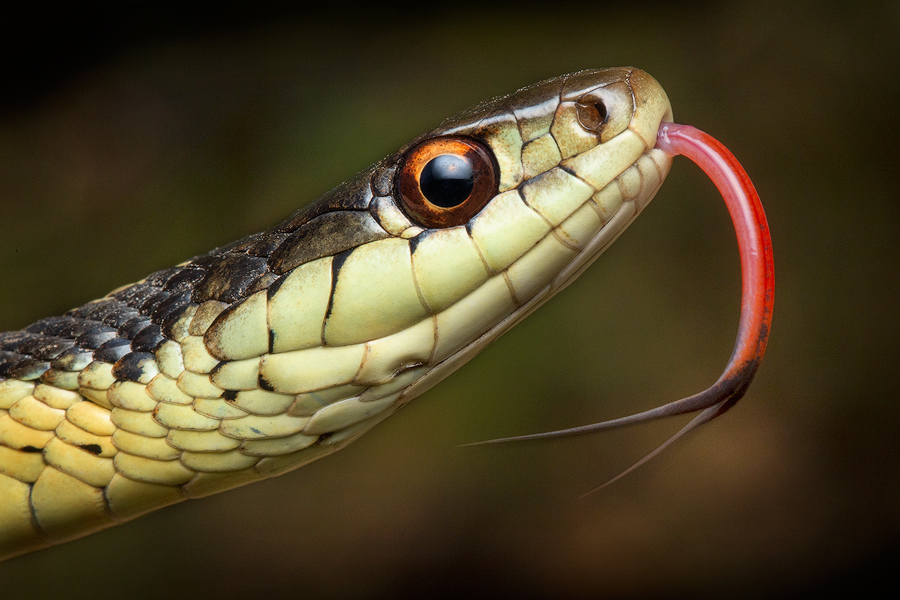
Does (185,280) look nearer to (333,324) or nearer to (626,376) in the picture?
(333,324)

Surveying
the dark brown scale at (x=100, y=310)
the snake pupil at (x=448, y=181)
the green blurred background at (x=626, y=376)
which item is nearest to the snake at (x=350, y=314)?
the snake pupil at (x=448, y=181)

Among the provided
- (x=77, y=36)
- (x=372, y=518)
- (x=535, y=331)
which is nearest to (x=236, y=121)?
(x=77, y=36)

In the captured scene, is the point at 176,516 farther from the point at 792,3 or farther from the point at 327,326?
the point at 792,3

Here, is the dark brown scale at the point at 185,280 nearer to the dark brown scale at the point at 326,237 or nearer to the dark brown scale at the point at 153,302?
the dark brown scale at the point at 153,302

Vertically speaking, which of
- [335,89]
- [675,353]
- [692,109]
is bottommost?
[675,353]

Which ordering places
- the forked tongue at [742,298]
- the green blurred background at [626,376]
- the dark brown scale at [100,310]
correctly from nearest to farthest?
the forked tongue at [742,298] → the dark brown scale at [100,310] → the green blurred background at [626,376]

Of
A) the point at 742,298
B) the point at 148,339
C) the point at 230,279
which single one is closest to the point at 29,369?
the point at 148,339

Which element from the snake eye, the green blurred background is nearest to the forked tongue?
the snake eye
